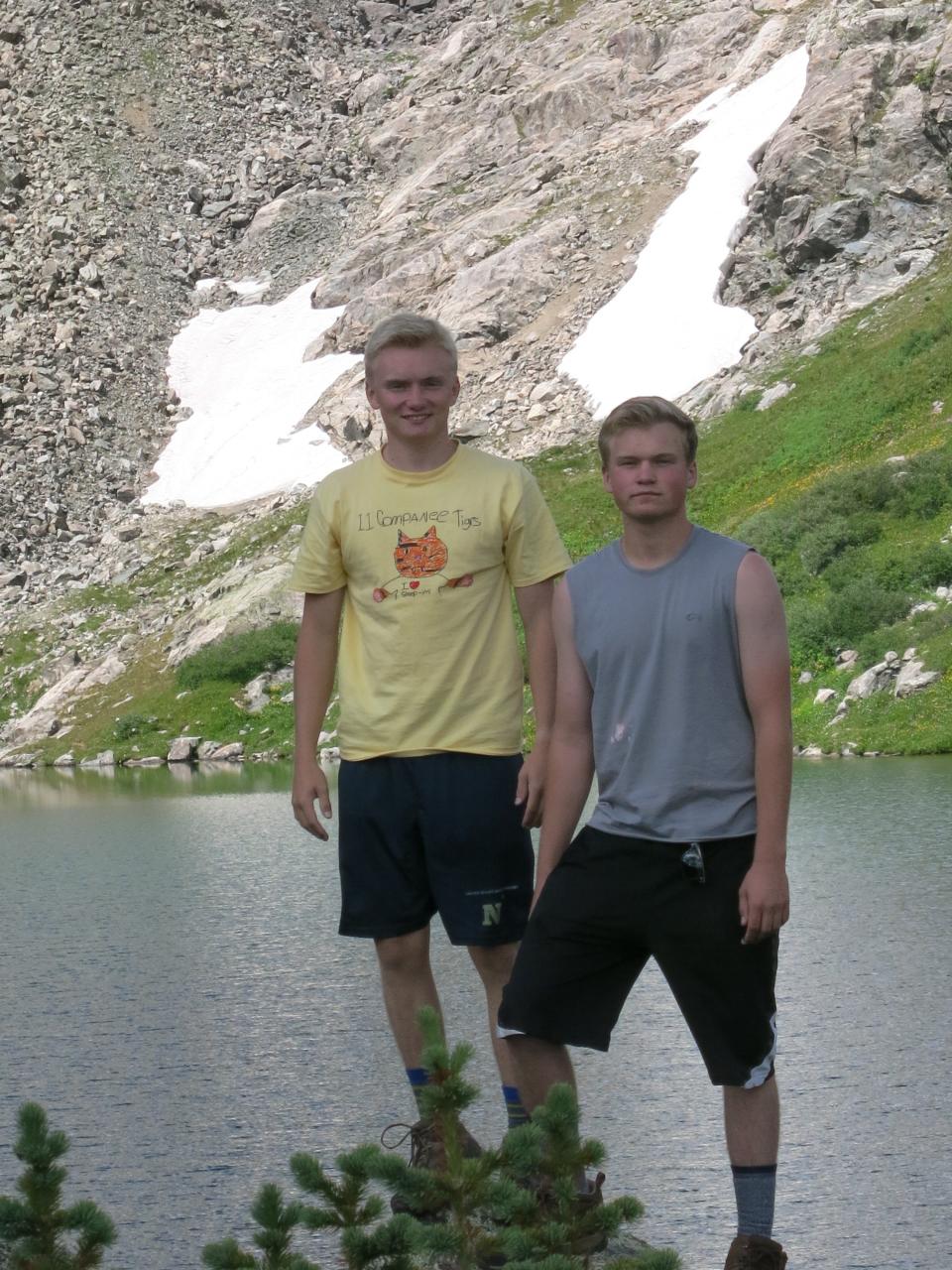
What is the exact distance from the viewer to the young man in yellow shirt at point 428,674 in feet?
16.4

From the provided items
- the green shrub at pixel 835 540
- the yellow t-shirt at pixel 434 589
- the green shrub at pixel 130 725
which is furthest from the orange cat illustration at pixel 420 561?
the green shrub at pixel 130 725

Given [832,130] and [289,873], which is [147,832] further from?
[832,130]

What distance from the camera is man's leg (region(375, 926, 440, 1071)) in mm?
5121

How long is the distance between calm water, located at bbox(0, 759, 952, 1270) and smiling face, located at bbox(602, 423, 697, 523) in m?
1.97

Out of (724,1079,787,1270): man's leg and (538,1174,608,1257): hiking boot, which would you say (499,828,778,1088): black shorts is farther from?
(538,1174,608,1257): hiking boot

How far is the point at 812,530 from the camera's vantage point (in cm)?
2784

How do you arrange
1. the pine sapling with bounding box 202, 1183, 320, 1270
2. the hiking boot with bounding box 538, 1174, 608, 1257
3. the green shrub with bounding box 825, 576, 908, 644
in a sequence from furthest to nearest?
the green shrub with bounding box 825, 576, 908, 644, the hiking boot with bounding box 538, 1174, 608, 1257, the pine sapling with bounding box 202, 1183, 320, 1270

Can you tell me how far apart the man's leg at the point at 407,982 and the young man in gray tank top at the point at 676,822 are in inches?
33.8

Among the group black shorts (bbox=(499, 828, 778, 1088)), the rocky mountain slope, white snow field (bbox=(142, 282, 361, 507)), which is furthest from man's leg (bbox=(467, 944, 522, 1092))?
white snow field (bbox=(142, 282, 361, 507))

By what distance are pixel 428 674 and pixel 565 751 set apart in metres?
0.70

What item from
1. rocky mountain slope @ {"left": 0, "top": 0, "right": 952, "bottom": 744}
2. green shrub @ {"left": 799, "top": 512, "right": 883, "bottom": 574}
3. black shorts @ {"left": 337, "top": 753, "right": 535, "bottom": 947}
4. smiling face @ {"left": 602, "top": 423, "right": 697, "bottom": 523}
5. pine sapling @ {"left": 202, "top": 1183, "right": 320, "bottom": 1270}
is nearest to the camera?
pine sapling @ {"left": 202, "top": 1183, "right": 320, "bottom": 1270}

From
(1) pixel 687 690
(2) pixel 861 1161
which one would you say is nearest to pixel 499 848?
(1) pixel 687 690

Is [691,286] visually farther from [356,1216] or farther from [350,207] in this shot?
[356,1216]

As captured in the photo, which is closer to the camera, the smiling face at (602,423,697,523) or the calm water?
the smiling face at (602,423,697,523)
